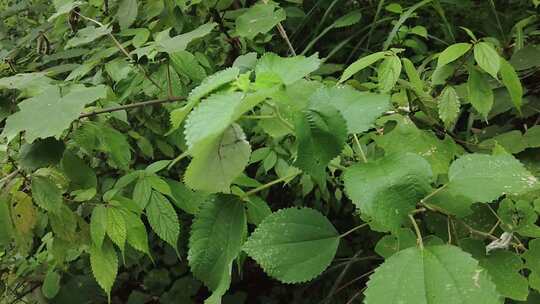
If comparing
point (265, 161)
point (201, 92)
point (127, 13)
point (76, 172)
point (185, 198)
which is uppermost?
point (201, 92)

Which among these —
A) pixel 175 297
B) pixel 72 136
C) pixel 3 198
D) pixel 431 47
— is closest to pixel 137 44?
pixel 72 136

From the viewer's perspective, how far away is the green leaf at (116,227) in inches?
33.6

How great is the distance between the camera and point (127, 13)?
1.39m

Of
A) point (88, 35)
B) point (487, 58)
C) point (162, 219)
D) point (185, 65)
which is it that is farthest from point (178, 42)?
point (487, 58)

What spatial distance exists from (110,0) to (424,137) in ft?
4.32

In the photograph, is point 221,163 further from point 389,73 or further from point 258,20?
point 258,20

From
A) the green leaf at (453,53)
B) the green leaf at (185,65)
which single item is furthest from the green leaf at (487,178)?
the green leaf at (185,65)

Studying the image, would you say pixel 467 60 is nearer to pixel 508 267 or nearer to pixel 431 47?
pixel 508 267

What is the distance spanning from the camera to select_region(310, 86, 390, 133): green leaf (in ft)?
1.90

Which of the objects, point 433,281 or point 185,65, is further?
point 185,65

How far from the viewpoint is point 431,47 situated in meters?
2.01

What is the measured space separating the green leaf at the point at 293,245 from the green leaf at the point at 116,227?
0.35 metres

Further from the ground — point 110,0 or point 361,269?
point 110,0

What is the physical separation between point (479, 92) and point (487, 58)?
10 cm
